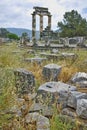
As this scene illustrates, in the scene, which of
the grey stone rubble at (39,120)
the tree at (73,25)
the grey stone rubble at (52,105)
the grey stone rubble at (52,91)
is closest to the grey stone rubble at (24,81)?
the grey stone rubble at (52,105)

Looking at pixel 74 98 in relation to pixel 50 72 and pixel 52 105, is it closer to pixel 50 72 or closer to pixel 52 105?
pixel 52 105

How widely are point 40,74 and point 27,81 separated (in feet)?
4.58

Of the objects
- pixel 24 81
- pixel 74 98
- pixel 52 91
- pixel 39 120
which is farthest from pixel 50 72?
pixel 39 120

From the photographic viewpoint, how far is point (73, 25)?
69938 millimetres

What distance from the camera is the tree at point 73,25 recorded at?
65125 mm

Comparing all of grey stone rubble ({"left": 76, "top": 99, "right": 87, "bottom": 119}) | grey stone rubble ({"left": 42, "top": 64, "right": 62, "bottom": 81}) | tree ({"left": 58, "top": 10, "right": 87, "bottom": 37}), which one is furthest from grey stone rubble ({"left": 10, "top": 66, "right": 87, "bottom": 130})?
tree ({"left": 58, "top": 10, "right": 87, "bottom": 37})

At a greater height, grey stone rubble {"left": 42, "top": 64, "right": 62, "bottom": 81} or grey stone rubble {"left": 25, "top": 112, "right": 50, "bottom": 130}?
grey stone rubble {"left": 42, "top": 64, "right": 62, "bottom": 81}

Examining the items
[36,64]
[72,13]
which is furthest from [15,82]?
[72,13]

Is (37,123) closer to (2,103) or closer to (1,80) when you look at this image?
(2,103)

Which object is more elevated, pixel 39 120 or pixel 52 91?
pixel 52 91

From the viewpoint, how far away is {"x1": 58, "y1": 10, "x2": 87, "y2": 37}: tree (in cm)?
6512

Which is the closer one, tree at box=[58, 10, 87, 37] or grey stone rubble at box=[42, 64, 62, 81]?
grey stone rubble at box=[42, 64, 62, 81]

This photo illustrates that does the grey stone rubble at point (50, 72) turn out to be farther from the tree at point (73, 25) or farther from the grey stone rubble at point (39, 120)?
the tree at point (73, 25)

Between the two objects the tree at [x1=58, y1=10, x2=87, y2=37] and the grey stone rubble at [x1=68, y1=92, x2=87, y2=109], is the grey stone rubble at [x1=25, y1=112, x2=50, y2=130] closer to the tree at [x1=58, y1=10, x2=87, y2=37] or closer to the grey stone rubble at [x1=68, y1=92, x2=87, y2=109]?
the grey stone rubble at [x1=68, y1=92, x2=87, y2=109]
